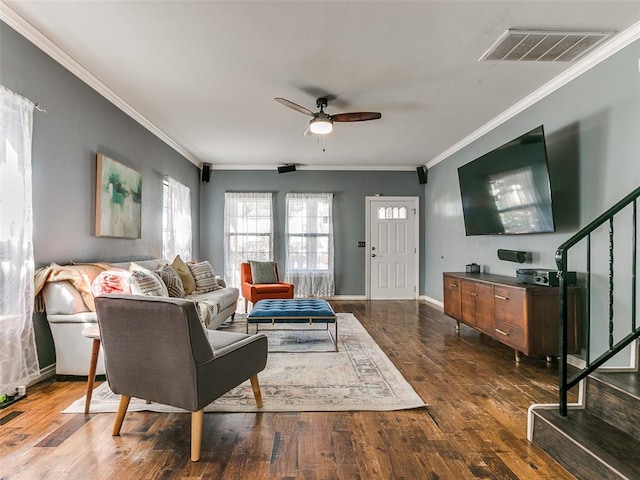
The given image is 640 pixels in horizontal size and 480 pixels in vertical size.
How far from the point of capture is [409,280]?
7207 millimetres

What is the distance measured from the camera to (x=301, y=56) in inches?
116

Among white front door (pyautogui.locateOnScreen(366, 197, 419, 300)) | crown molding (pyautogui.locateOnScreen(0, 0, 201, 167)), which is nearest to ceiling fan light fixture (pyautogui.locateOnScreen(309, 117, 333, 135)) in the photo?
crown molding (pyautogui.locateOnScreen(0, 0, 201, 167))

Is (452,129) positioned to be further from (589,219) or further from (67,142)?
(67,142)

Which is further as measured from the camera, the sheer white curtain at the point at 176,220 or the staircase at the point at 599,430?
the sheer white curtain at the point at 176,220

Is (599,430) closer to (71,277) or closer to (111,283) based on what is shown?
(111,283)

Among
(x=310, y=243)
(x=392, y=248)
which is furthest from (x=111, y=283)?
(x=392, y=248)

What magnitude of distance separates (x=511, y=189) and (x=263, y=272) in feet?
11.7

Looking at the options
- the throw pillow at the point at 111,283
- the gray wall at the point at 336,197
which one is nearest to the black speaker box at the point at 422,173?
the gray wall at the point at 336,197

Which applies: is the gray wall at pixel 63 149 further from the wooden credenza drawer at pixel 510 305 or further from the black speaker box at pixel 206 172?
the wooden credenza drawer at pixel 510 305

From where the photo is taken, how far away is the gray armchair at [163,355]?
1.77 metres

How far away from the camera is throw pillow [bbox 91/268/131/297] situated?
2.73 m

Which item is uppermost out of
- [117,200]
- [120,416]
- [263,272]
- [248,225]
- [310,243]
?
[117,200]

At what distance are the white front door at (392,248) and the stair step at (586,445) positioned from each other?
16.9ft

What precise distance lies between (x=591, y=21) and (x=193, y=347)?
326 cm
